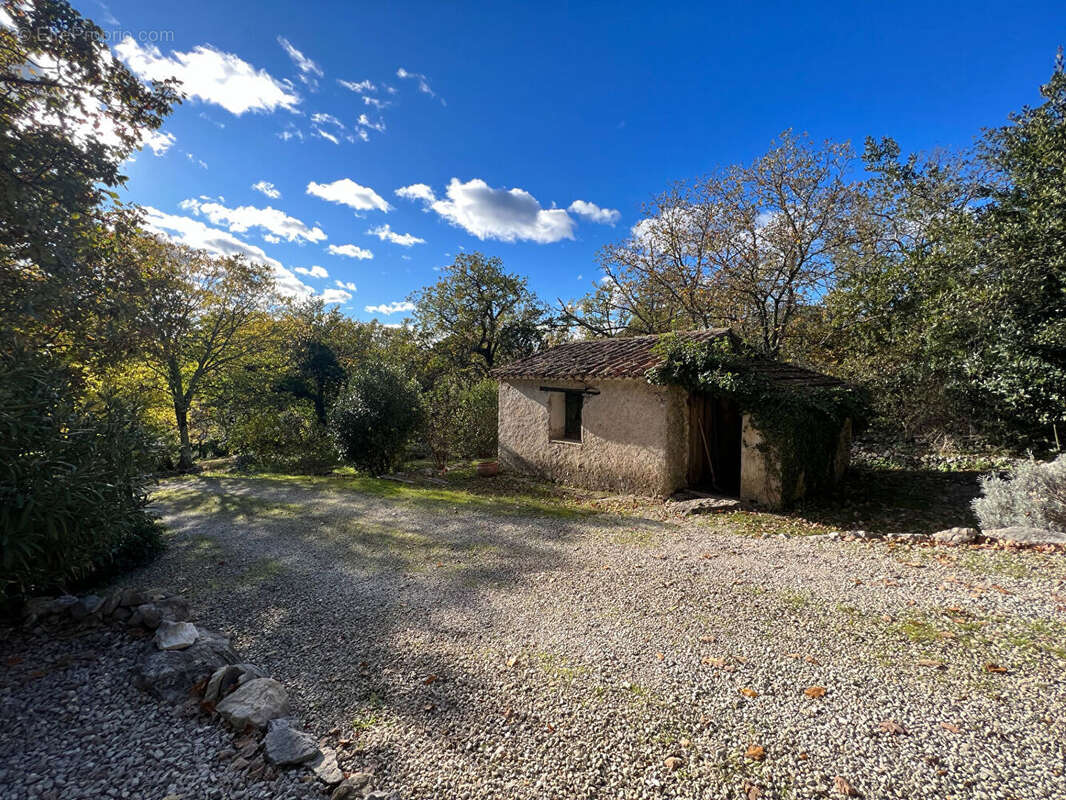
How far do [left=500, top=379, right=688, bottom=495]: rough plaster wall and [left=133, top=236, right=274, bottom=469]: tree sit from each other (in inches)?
472

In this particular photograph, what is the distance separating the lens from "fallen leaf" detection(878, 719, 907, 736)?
2.78 meters

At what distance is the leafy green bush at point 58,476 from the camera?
3.65 m

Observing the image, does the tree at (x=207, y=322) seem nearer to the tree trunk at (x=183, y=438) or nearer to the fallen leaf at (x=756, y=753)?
the tree trunk at (x=183, y=438)

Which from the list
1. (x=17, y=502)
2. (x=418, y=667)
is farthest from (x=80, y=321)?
(x=418, y=667)

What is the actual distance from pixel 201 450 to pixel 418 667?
24.6 meters

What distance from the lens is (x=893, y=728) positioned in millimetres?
2811

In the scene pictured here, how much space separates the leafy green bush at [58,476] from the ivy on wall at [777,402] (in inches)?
345

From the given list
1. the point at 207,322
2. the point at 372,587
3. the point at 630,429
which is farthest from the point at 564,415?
the point at 207,322

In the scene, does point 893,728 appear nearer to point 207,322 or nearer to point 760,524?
point 760,524

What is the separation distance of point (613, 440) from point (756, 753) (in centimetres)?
823

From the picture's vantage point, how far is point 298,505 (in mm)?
9484

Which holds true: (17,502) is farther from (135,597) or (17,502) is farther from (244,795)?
(244,795)

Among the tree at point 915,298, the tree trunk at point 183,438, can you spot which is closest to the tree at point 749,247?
the tree at point 915,298

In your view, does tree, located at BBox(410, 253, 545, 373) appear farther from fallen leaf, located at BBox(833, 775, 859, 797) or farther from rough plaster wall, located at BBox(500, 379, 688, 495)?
fallen leaf, located at BBox(833, 775, 859, 797)
